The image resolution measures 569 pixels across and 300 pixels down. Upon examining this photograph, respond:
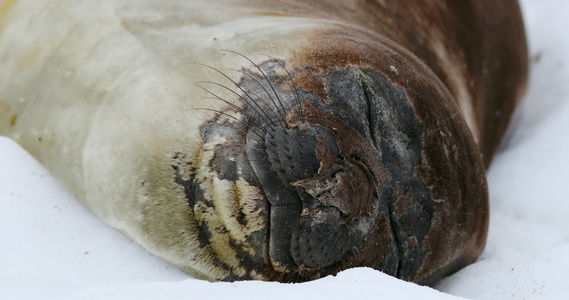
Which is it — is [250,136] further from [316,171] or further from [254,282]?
[254,282]

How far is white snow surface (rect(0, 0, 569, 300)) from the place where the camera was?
1.63 metres

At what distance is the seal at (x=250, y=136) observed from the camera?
1788mm

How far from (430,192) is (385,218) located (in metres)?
0.18

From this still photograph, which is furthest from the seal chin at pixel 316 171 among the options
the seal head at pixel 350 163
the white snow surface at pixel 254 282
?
the white snow surface at pixel 254 282

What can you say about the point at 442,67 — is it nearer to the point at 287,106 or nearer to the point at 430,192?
the point at 430,192

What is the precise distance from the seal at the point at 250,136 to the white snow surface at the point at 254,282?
0.22 ft

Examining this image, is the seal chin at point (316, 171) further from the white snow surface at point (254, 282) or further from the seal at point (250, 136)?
the white snow surface at point (254, 282)

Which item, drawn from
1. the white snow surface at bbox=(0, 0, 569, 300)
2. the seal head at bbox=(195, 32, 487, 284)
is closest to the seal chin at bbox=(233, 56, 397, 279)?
the seal head at bbox=(195, 32, 487, 284)

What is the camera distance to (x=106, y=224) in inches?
82.2

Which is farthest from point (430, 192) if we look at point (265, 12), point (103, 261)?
point (103, 261)

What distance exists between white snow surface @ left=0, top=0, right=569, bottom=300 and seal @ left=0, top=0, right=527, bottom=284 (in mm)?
66

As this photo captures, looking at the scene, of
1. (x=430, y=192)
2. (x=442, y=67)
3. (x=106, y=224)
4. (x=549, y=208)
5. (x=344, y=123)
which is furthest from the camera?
(x=549, y=208)

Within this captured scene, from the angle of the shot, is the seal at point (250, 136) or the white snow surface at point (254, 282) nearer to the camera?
the white snow surface at point (254, 282)

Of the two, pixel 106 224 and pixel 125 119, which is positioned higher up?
pixel 125 119
